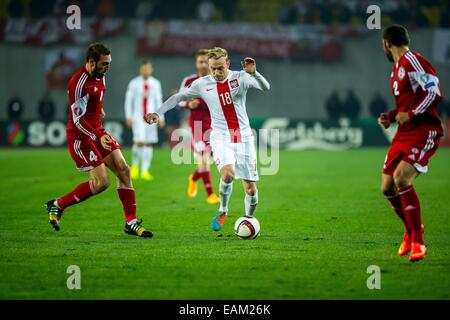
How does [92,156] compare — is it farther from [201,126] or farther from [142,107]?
[142,107]

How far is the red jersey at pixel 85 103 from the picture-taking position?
977cm

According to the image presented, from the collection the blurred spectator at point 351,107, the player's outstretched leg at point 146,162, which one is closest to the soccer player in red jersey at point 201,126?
the player's outstretched leg at point 146,162

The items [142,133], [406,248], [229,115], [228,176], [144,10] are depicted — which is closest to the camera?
[406,248]

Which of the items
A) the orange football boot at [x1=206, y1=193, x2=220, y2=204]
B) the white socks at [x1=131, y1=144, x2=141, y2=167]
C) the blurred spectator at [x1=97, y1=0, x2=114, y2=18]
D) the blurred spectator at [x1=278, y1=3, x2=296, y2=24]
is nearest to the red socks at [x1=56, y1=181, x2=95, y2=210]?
the orange football boot at [x1=206, y1=193, x2=220, y2=204]

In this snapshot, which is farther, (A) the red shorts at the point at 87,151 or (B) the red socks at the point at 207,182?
(B) the red socks at the point at 207,182

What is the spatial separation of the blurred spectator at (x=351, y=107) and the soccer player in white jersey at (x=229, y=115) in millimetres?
21233

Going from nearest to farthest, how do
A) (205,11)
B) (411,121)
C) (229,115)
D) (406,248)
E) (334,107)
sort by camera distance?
(411,121) → (406,248) → (229,115) → (334,107) → (205,11)

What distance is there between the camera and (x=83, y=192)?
1027 centimetres

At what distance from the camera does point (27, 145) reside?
29.3 meters

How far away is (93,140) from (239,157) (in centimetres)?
172

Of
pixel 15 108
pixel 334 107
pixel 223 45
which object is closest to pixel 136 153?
pixel 334 107

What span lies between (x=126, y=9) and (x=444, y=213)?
23503mm

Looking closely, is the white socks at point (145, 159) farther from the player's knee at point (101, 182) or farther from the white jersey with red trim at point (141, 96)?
the player's knee at point (101, 182)

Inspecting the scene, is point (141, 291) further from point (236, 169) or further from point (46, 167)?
point (46, 167)
